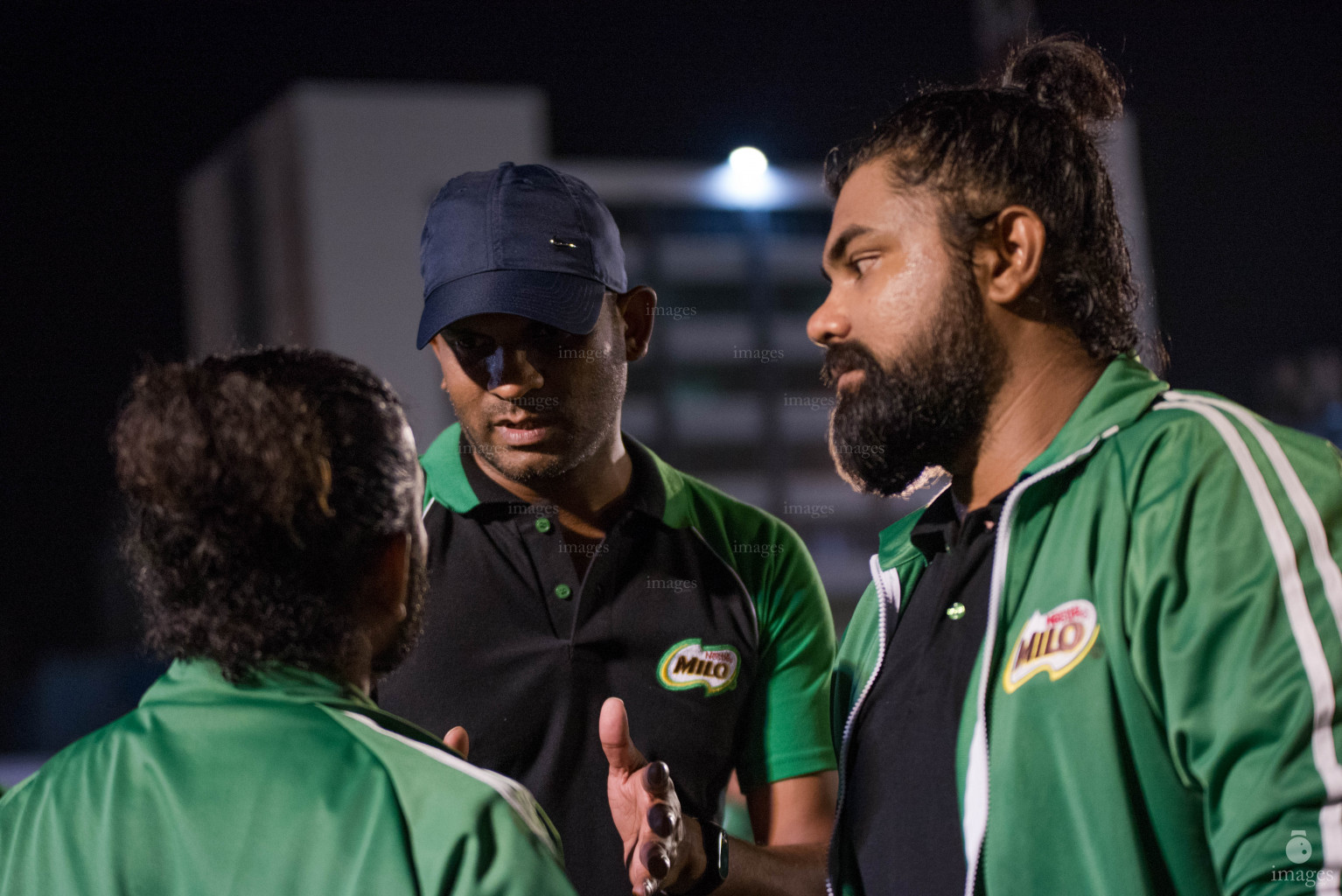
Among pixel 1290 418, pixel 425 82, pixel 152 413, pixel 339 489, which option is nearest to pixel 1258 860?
pixel 339 489

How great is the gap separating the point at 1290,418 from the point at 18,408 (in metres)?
7.50

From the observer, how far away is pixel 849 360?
1.26m

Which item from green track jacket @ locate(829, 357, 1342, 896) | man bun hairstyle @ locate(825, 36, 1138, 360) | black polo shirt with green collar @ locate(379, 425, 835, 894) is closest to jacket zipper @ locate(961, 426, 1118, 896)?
green track jacket @ locate(829, 357, 1342, 896)

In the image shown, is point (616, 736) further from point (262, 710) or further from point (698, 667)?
point (262, 710)

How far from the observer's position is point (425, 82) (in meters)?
5.74

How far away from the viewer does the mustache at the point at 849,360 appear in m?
1.24

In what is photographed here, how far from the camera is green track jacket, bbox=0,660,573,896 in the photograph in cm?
75

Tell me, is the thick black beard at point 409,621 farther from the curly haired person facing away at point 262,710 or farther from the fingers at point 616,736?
the fingers at point 616,736

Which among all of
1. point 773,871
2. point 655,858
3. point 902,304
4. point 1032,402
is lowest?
point 773,871

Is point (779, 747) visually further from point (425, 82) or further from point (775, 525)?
point (425, 82)

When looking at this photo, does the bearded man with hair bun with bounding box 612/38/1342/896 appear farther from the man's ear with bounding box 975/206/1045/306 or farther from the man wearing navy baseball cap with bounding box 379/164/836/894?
the man wearing navy baseball cap with bounding box 379/164/836/894

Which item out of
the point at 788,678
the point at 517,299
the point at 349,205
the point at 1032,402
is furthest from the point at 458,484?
the point at 349,205

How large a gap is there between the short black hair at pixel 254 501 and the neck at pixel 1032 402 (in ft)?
2.18

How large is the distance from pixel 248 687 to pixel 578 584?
62 cm
